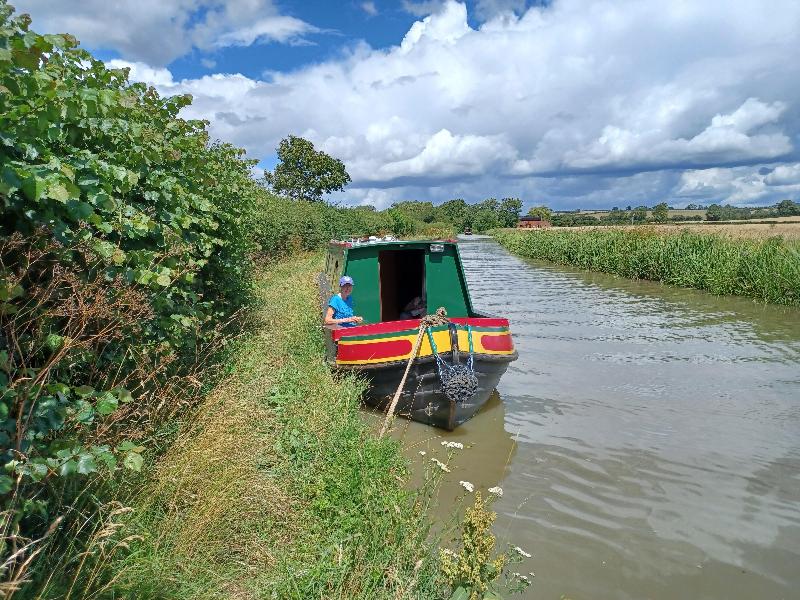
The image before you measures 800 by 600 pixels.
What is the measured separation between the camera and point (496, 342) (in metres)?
7.47

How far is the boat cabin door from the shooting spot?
10.1 metres

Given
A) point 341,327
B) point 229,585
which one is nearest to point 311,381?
point 341,327

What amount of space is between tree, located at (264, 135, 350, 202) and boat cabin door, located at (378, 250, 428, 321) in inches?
1151

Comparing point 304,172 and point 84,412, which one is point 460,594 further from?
point 304,172

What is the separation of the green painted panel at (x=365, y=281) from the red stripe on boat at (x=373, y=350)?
1.48 meters

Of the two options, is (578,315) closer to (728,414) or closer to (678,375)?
(678,375)

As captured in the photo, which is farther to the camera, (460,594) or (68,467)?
(460,594)

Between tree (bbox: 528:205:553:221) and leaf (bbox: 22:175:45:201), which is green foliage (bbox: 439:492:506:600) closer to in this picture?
leaf (bbox: 22:175:45:201)

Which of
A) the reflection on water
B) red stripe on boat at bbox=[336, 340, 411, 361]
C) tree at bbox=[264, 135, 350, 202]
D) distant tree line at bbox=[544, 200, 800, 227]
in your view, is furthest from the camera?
distant tree line at bbox=[544, 200, 800, 227]

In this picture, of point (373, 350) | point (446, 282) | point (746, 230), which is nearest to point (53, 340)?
point (373, 350)

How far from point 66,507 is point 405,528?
1.96 metres

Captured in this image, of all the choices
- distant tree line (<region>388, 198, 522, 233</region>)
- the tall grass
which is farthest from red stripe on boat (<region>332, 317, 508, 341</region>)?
distant tree line (<region>388, 198, 522, 233</region>)

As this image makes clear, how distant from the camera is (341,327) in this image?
7512 mm

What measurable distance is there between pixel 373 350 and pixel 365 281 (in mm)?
1693
